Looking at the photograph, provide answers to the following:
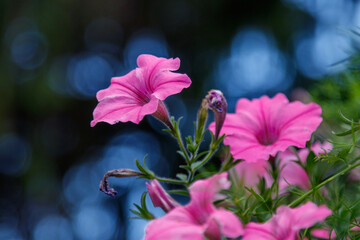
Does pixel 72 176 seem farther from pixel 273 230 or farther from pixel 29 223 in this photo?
pixel 273 230

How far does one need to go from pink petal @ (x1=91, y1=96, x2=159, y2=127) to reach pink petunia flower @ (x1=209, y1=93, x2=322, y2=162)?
12 cm

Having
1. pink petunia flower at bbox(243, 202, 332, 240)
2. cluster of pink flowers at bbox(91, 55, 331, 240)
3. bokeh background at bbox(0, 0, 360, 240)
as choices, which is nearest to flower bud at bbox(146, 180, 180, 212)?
cluster of pink flowers at bbox(91, 55, 331, 240)

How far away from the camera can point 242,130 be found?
68 cm

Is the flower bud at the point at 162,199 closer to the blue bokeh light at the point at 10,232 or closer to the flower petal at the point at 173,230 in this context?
the flower petal at the point at 173,230

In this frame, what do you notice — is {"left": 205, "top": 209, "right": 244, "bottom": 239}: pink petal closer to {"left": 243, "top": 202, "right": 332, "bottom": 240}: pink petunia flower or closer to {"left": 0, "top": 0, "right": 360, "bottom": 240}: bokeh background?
{"left": 243, "top": 202, "right": 332, "bottom": 240}: pink petunia flower

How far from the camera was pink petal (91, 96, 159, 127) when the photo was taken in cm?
60

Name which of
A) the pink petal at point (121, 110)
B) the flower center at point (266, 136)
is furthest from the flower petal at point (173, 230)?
the flower center at point (266, 136)

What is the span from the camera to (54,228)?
13.0 feet

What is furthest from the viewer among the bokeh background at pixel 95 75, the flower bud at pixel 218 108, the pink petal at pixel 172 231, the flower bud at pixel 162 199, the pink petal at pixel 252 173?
the bokeh background at pixel 95 75

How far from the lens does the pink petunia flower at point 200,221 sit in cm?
41

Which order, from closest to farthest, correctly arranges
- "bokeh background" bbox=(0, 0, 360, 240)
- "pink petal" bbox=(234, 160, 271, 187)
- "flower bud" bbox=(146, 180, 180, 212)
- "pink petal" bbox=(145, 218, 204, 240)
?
1. "pink petal" bbox=(145, 218, 204, 240)
2. "flower bud" bbox=(146, 180, 180, 212)
3. "pink petal" bbox=(234, 160, 271, 187)
4. "bokeh background" bbox=(0, 0, 360, 240)

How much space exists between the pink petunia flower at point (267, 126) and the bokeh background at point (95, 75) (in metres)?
2.77

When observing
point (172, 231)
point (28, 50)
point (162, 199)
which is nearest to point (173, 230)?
point (172, 231)

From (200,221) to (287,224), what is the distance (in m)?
0.09
